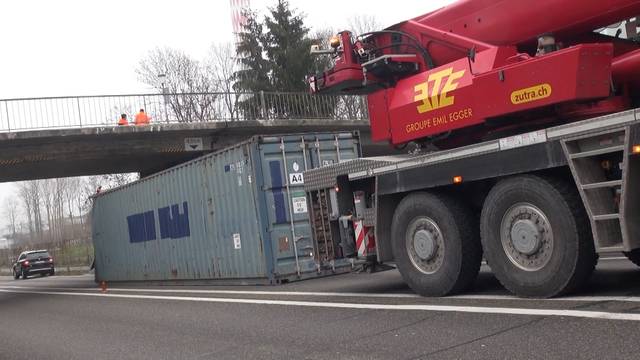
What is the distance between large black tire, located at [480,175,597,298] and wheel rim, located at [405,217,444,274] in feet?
2.47

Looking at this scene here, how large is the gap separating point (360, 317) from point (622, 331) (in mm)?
3053

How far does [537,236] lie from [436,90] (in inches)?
83.4

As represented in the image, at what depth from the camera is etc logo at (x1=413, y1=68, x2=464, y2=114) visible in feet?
23.7

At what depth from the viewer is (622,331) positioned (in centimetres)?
495

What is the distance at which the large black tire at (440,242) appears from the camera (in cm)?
732

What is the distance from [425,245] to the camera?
7.72 metres

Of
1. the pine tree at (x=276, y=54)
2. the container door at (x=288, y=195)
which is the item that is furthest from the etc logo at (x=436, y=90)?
the pine tree at (x=276, y=54)

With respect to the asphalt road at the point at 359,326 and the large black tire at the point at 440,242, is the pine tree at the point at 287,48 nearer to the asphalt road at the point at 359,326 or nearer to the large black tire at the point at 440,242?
the asphalt road at the point at 359,326

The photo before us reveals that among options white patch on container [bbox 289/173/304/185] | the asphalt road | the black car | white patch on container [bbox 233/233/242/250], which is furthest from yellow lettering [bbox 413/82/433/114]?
the black car

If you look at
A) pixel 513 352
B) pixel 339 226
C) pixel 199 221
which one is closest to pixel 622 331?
pixel 513 352

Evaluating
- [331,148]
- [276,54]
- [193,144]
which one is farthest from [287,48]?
[331,148]

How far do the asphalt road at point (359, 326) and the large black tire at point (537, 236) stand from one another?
235 millimetres

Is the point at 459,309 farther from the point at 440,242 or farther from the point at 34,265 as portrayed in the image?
the point at 34,265

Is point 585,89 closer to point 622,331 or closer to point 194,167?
point 622,331
